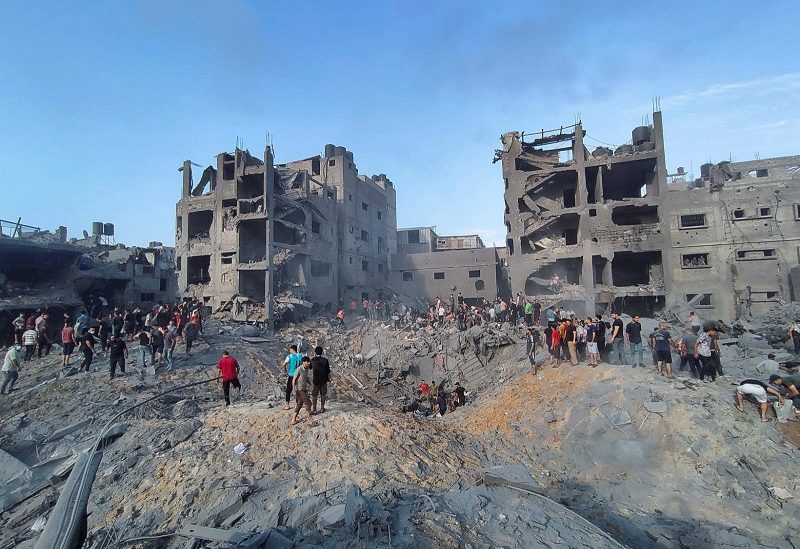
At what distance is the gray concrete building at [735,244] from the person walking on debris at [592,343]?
15689 millimetres

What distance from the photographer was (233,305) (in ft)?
86.3

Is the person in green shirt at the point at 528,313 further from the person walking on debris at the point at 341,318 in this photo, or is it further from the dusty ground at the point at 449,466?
the person walking on debris at the point at 341,318

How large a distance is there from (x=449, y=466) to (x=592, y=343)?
7075 mm

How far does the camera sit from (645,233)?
24938 mm

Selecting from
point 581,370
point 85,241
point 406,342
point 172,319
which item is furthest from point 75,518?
point 85,241

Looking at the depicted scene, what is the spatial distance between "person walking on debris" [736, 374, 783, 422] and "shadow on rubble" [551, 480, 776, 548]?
10.3ft

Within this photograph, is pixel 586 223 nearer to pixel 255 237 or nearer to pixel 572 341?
pixel 572 341

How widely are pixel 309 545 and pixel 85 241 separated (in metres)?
44.8

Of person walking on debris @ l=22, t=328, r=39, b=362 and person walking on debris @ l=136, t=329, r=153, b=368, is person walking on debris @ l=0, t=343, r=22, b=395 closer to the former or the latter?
person walking on debris @ l=22, t=328, r=39, b=362

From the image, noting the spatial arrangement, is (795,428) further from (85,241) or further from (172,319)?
(85,241)

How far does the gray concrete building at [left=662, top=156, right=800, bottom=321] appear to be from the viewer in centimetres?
2364

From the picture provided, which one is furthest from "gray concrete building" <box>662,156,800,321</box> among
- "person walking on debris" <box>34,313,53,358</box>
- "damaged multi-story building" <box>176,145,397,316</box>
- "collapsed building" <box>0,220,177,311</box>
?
"collapsed building" <box>0,220,177,311</box>

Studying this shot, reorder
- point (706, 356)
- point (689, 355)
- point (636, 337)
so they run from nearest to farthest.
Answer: point (706, 356), point (689, 355), point (636, 337)

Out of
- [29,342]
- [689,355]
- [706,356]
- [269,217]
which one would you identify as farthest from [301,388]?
[269,217]
